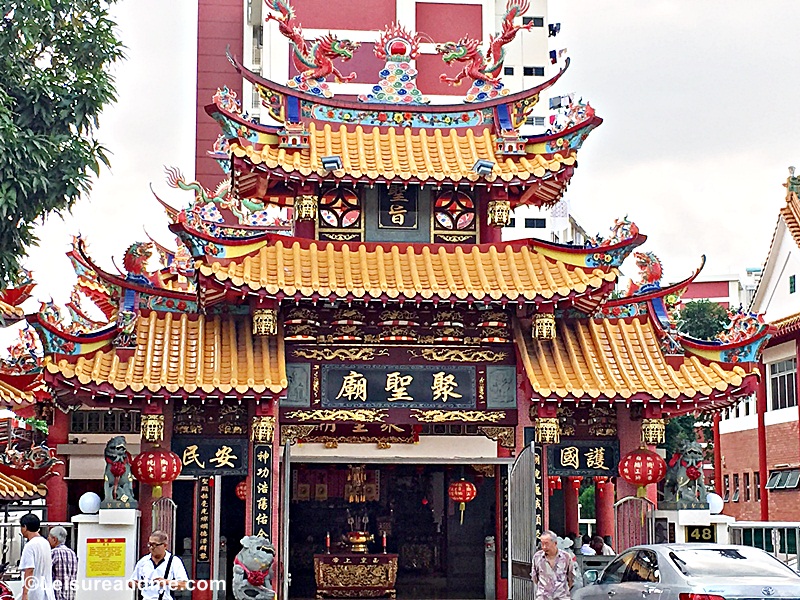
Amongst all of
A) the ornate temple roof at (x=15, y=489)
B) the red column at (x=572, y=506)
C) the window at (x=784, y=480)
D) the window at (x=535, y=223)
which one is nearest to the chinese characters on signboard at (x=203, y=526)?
the ornate temple roof at (x=15, y=489)

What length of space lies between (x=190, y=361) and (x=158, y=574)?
537 centimetres

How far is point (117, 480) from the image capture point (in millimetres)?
16875

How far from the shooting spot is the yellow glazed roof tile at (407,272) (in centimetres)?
1723

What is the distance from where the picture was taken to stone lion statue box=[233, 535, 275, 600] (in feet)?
46.4

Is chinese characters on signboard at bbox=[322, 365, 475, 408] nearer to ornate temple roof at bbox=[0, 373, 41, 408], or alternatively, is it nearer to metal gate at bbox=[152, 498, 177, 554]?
metal gate at bbox=[152, 498, 177, 554]

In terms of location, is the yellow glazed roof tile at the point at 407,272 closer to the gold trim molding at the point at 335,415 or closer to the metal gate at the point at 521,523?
the gold trim molding at the point at 335,415

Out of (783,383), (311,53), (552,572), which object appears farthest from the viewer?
(783,383)

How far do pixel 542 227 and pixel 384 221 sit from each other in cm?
5214

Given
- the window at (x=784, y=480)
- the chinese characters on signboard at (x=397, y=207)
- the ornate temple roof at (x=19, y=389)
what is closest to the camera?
the chinese characters on signboard at (x=397, y=207)

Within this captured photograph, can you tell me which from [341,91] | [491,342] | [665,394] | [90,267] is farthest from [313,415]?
[341,91]

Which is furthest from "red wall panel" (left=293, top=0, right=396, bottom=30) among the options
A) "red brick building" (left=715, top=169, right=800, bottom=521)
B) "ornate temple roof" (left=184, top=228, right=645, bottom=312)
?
"ornate temple roof" (left=184, top=228, right=645, bottom=312)

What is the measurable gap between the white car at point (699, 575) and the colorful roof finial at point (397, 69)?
28.7ft

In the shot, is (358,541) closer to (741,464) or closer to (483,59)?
(483,59)

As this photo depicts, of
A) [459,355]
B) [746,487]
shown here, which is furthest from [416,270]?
[746,487]
